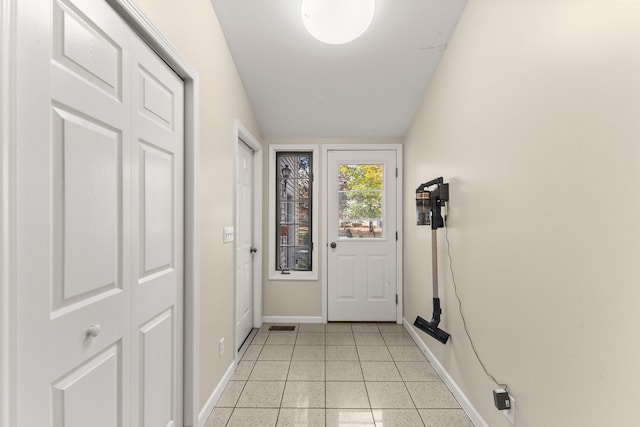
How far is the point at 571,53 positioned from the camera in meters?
1.14

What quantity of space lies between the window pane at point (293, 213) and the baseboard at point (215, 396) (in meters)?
1.38

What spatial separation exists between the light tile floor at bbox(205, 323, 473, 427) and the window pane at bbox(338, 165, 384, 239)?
114 cm

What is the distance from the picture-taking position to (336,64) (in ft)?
8.32

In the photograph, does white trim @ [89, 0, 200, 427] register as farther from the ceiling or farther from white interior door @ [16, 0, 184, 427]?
the ceiling

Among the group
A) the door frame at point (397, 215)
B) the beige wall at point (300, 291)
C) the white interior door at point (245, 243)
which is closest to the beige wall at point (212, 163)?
the white interior door at point (245, 243)

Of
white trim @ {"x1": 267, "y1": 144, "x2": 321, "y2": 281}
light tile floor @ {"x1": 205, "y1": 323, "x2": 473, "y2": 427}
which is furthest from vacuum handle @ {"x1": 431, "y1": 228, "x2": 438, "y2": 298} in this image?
white trim @ {"x1": 267, "y1": 144, "x2": 321, "y2": 281}

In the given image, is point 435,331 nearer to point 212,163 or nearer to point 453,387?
point 453,387

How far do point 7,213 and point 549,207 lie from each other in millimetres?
1696

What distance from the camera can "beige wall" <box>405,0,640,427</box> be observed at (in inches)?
37.2

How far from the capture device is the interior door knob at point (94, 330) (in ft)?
3.30

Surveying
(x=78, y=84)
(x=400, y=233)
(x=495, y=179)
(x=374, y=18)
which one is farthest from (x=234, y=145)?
(x=400, y=233)

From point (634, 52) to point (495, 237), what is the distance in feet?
3.04

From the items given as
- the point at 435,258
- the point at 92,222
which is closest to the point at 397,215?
the point at 435,258

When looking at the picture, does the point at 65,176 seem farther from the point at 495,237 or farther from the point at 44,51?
the point at 495,237
